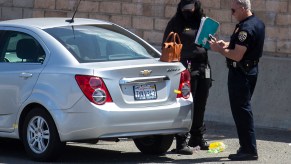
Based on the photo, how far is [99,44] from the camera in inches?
363

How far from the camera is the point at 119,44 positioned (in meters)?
9.40

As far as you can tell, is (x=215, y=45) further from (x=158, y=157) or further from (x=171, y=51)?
(x=158, y=157)

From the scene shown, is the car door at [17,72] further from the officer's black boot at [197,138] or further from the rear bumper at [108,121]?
the officer's black boot at [197,138]

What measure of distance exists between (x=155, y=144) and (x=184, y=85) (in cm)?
87

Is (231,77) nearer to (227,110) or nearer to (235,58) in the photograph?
(235,58)

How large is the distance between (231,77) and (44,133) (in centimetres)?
222

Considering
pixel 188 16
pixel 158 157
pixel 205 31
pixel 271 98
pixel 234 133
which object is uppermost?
pixel 188 16

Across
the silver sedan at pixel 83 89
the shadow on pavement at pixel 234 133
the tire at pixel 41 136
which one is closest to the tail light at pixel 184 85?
the silver sedan at pixel 83 89

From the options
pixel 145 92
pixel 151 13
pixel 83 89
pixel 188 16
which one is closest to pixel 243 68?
pixel 188 16

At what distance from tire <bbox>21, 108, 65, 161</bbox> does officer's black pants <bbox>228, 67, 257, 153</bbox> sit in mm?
2023

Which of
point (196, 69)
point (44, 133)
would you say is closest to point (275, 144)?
point (196, 69)

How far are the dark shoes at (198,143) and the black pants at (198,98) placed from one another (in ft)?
0.14

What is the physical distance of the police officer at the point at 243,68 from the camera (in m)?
8.99

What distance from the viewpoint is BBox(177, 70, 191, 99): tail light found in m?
9.12
